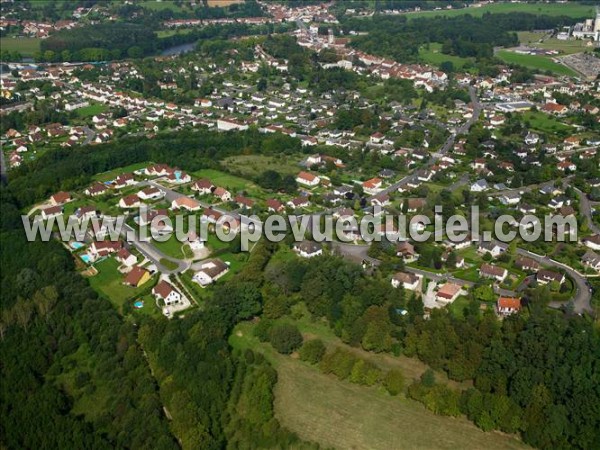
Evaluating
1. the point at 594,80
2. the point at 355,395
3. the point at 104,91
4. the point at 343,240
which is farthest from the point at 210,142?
the point at 594,80

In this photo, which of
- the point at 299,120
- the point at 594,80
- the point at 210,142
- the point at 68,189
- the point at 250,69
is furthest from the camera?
the point at 250,69

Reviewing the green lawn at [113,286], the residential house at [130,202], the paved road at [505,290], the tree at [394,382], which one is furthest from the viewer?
the residential house at [130,202]

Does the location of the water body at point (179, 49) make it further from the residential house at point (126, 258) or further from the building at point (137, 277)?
the building at point (137, 277)

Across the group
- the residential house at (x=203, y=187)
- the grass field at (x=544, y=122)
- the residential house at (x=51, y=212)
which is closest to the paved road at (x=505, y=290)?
the residential house at (x=203, y=187)

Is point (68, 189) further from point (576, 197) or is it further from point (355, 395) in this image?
point (576, 197)

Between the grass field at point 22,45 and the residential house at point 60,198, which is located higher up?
the residential house at point 60,198

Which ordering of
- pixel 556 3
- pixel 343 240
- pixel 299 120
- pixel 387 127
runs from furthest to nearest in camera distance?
pixel 556 3
pixel 299 120
pixel 387 127
pixel 343 240
